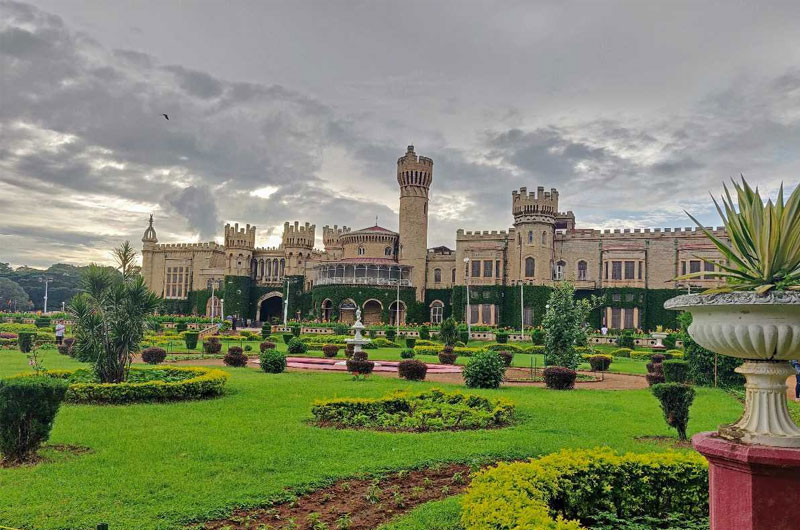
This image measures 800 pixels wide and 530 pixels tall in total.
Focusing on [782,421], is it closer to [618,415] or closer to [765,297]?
[765,297]

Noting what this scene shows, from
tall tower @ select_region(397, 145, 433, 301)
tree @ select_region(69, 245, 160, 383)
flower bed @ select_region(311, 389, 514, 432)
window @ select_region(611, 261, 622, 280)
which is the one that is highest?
tall tower @ select_region(397, 145, 433, 301)

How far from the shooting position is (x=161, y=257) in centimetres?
6994

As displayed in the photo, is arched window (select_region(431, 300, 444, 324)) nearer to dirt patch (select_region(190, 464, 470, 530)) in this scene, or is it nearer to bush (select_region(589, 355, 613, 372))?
bush (select_region(589, 355, 613, 372))

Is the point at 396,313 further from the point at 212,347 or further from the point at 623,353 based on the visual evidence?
the point at 212,347

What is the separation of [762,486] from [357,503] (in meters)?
4.54

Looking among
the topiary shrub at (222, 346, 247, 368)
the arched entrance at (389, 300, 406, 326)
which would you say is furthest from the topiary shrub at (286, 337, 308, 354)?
the arched entrance at (389, 300, 406, 326)

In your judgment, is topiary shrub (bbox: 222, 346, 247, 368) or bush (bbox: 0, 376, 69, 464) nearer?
bush (bbox: 0, 376, 69, 464)

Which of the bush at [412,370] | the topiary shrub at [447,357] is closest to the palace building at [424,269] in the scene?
the topiary shrub at [447,357]

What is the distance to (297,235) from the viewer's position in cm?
6347

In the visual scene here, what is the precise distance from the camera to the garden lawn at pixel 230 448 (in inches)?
287

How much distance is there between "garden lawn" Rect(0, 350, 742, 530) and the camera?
23.9ft

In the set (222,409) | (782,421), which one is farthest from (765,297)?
(222,409)

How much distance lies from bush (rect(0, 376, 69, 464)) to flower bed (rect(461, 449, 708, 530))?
653cm

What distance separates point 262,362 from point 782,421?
1917 centimetres
